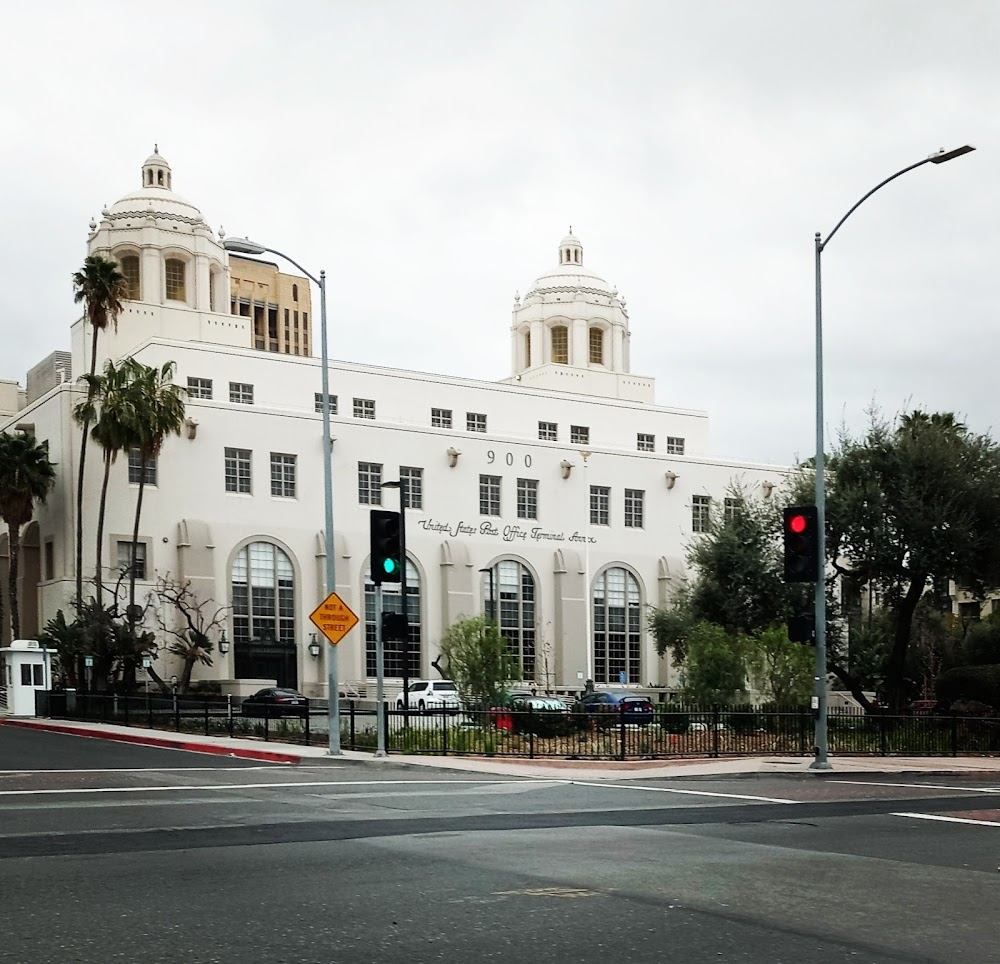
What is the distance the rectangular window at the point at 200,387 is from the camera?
228ft

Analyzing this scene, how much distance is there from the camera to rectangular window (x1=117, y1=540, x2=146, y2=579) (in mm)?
62156

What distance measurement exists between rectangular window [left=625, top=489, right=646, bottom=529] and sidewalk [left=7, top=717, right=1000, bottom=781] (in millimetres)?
47616

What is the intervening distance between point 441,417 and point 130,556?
2165cm

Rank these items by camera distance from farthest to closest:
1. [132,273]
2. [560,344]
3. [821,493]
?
[560,344] → [132,273] → [821,493]

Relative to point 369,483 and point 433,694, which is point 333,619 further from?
point 369,483

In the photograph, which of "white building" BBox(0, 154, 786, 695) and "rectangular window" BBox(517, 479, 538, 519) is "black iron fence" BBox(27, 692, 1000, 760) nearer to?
"white building" BBox(0, 154, 786, 695)

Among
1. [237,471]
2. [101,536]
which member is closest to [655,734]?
[101,536]

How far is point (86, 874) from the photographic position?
10.0 m

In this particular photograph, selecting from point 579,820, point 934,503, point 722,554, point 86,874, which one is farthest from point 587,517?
point 86,874

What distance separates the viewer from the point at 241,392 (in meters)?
71.9

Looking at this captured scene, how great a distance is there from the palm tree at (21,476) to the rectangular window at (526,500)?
2388cm

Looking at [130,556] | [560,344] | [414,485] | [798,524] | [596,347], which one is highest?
[560,344]

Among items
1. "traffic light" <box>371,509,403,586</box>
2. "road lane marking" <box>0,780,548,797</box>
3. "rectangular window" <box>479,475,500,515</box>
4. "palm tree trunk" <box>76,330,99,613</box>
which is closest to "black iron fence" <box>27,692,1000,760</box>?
"traffic light" <box>371,509,403,586</box>

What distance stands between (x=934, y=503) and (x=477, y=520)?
36457 mm
